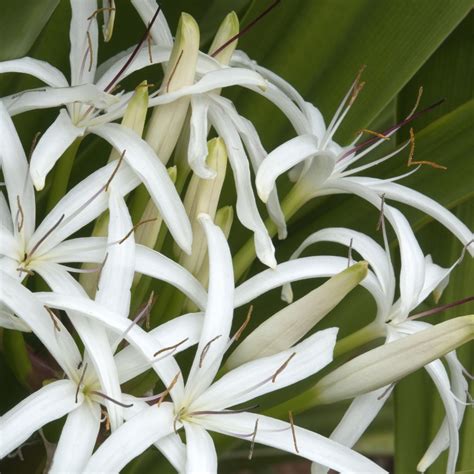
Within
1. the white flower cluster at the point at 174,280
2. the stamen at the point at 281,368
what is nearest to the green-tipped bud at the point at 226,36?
the white flower cluster at the point at 174,280

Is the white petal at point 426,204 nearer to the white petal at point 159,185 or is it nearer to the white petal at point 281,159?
the white petal at point 281,159

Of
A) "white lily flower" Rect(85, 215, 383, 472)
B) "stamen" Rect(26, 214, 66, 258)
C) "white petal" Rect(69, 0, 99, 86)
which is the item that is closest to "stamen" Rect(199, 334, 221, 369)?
"white lily flower" Rect(85, 215, 383, 472)

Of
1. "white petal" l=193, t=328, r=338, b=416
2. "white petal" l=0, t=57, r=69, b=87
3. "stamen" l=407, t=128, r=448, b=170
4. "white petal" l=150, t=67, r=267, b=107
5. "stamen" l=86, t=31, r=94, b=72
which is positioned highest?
"stamen" l=86, t=31, r=94, b=72

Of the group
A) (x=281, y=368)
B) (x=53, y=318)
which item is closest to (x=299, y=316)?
(x=281, y=368)

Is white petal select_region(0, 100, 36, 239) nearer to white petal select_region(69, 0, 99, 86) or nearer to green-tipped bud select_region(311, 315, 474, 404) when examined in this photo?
white petal select_region(69, 0, 99, 86)

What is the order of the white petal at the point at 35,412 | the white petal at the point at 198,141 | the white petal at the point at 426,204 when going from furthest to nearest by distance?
the white petal at the point at 426,204
the white petal at the point at 198,141
the white petal at the point at 35,412

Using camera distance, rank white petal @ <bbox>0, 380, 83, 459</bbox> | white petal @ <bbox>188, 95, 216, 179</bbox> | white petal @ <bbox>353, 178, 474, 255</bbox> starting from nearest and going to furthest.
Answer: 1. white petal @ <bbox>0, 380, 83, 459</bbox>
2. white petal @ <bbox>188, 95, 216, 179</bbox>
3. white petal @ <bbox>353, 178, 474, 255</bbox>

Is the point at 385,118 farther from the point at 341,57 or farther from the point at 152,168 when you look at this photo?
the point at 152,168

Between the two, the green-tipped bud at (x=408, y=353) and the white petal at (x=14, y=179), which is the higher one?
the white petal at (x=14, y=179)
